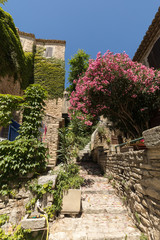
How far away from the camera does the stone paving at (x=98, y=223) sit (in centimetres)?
247

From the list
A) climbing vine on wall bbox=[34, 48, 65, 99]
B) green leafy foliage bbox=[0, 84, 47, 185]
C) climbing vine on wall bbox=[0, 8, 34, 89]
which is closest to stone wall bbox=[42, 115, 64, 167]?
green leafy foliage bbox=[0, 84, 47, 185]

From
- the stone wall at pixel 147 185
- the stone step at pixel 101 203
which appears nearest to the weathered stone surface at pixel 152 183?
the stone wall at pixel 147 185

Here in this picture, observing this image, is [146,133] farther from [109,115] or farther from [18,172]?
[109,115]

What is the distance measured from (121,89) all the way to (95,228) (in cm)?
560

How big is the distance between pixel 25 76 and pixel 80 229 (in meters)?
12.2

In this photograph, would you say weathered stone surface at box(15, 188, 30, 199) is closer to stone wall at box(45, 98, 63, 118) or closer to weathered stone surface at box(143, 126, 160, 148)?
weathered stone surface at box(143, 126, 160, 148)

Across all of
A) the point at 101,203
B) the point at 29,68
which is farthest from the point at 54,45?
the point at 101,203

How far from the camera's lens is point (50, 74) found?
13.5 metres

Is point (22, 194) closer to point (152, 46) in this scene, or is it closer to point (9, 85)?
point (9, 85)

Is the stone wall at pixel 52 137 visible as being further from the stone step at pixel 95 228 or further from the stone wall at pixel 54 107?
the stone wall at pixel 54 107

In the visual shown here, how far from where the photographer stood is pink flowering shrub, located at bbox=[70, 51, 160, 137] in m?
5.66

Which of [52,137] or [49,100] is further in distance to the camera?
[49,100]

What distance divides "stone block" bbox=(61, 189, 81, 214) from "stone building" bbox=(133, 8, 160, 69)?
744 centimetres

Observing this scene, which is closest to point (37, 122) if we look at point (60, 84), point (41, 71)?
point (60, 84)
